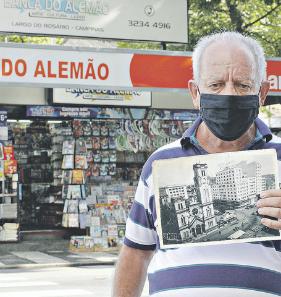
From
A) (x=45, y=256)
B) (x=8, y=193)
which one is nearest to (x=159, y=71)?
(x=45, y=256)

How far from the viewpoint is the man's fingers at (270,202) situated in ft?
7.24

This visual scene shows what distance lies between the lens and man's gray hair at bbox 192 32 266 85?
2428mm

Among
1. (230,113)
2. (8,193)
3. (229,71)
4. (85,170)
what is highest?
(229,71)

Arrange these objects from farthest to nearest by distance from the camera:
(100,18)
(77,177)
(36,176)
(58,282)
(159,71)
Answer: (36,176) → (77,177) → (100,18) → (159,71) → (58,282)

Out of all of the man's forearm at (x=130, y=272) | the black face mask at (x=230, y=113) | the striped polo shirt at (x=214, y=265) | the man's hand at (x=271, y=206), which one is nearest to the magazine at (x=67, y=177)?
the man's forearm at (x=130, y=272)

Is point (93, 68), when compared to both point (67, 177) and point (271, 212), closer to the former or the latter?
point (67, 177)

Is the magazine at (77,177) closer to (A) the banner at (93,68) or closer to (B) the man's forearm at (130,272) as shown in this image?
(A) the banner at (93,68)

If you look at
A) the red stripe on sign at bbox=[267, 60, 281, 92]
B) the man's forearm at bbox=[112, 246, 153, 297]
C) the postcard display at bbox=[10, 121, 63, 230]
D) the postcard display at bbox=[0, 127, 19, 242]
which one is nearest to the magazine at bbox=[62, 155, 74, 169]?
the postcard display at bbox=[10, 121, 63, 230]

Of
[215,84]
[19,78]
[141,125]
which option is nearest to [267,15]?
[141,125]

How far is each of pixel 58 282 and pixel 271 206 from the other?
10.3 m

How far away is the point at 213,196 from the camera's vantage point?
2.31 m

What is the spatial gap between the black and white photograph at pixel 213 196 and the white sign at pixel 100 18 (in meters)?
12.0

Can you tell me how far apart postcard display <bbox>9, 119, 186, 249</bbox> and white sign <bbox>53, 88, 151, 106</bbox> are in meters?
0.46

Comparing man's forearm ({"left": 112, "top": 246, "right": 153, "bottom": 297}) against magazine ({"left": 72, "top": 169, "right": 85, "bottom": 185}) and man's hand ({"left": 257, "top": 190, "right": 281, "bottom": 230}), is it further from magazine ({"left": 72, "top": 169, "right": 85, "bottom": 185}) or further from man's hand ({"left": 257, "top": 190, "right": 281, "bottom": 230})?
magazine ({"left": 72, "top": 169, "right": 85, "bottom": 185})
